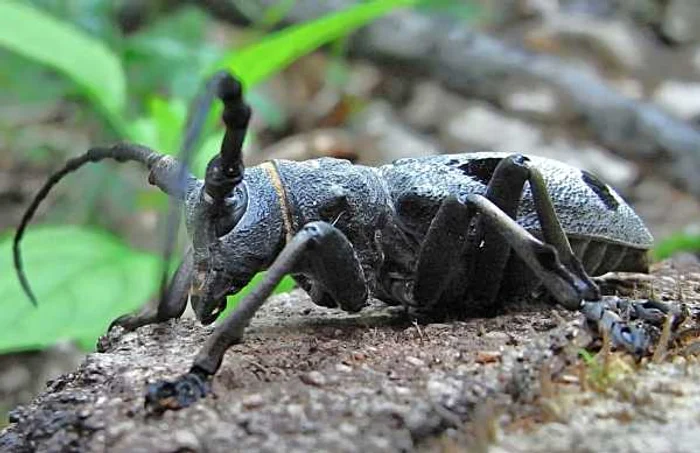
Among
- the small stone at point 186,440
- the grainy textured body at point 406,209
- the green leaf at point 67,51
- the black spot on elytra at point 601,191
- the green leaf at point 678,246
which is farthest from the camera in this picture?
the green leaf at point 678,246

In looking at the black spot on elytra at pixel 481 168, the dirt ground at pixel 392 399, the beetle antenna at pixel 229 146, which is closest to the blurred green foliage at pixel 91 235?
the black spot on elytra at pixel 481 168

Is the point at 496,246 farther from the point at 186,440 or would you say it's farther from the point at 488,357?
the point at 186,440

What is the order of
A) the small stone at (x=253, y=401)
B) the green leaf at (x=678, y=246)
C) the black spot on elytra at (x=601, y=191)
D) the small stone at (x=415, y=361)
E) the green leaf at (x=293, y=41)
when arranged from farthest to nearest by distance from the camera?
the green leaf at (x=678, y=246) < the green leaf at (x=293, y=41) < the black spot on elytra at (x=601, y=191) < the small stone at (x=415, y=361) < the small stone at (x=253, y=401)

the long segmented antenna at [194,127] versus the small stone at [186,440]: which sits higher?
the long segmented antenna at [194,127]

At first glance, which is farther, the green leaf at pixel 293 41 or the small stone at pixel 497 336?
the green leaf at pixel 293 41

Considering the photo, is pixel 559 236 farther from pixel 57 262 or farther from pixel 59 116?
pixel 59 116

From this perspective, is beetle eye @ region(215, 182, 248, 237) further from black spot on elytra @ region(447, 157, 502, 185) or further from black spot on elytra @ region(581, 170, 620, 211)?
black spot on elytra @ region(581, 170, 620, 211)

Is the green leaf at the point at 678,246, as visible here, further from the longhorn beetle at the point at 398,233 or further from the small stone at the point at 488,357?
the small stone at the point at 488,357
